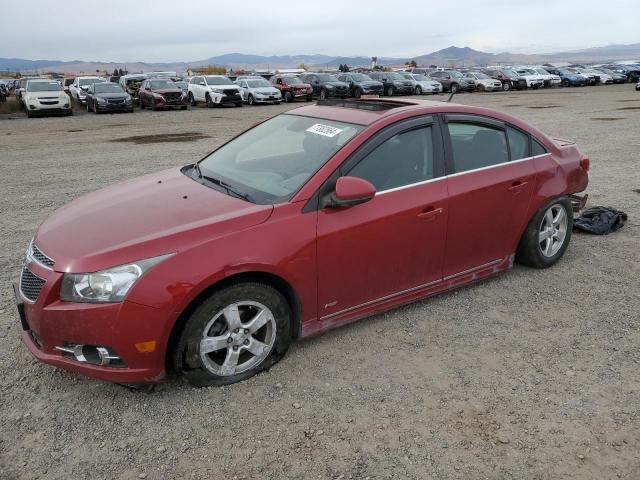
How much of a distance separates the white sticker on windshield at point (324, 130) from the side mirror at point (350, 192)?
0.59m

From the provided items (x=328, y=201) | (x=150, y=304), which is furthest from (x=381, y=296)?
(x=150, y=304)

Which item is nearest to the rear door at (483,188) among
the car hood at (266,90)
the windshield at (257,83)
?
the car hood at (266,90)

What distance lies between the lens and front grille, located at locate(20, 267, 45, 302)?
9.98 feet

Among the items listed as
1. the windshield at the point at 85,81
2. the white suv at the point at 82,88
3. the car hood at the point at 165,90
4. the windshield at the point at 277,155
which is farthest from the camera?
the windshield at the point at 85,81

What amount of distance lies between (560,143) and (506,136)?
3.18 feet

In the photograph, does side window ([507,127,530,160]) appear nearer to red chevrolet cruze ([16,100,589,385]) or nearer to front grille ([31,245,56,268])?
red chevrolet cruze ([16,100,589,385])

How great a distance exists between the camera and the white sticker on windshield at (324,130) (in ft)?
12.7

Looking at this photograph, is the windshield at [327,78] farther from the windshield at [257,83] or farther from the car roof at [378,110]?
the car roof at [378,110]

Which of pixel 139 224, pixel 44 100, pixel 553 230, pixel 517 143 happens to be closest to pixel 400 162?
pixel 517 143

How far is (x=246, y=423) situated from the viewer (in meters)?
2.99

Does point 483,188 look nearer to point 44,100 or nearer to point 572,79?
point 44,100

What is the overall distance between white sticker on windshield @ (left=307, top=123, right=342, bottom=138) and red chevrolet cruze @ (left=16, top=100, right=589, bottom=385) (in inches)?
0.5

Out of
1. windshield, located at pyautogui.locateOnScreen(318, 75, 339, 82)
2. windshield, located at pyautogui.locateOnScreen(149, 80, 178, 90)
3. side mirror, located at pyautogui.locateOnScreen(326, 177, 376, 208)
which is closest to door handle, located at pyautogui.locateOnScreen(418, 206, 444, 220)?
side mirror, located at pyautogui.locateOnScreen(326, 177, 376, 208)

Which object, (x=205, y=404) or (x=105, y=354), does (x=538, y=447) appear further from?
(x=105, y=354)
